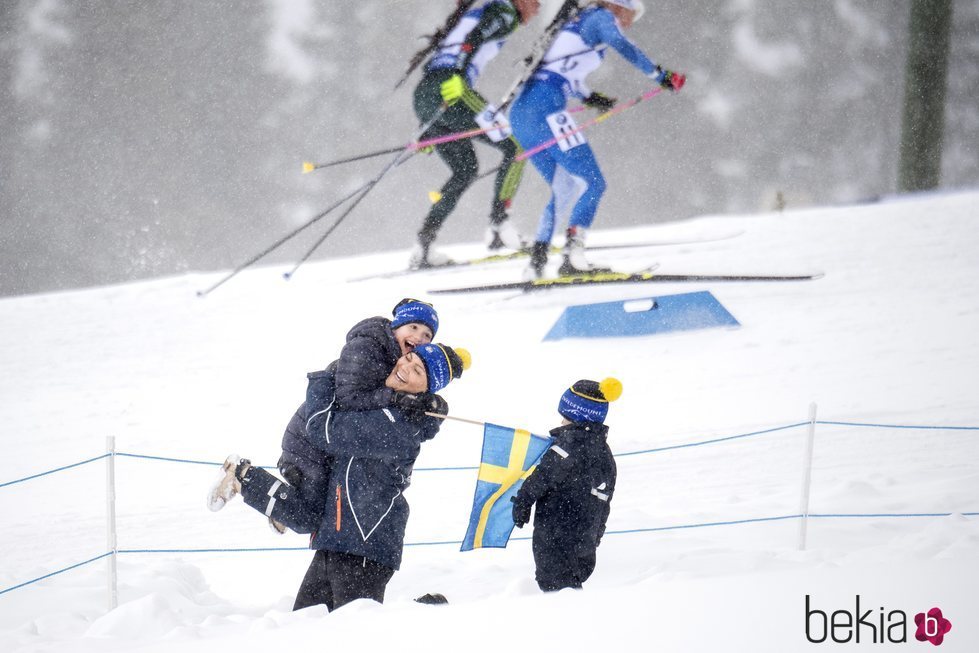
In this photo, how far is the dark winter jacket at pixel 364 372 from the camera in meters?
1.99

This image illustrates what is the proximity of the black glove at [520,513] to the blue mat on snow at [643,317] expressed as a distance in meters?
2.35

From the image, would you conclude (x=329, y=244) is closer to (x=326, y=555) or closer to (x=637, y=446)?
(x=637, y=446)

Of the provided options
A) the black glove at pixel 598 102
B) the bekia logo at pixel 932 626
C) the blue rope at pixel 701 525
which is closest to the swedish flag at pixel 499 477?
the blue rope at pixel 701 525

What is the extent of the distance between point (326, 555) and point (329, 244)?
39.9 ft

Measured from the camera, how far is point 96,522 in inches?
127

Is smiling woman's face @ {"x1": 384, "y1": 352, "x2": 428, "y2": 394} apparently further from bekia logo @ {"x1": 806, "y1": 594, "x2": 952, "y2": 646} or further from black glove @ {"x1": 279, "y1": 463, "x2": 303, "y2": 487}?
bekia logo @ {"x1": 806, "y1": 594, "x2": 952, "y2": 646}

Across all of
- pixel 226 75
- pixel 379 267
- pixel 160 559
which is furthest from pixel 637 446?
pixel 226 75

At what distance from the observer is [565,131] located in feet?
15.6

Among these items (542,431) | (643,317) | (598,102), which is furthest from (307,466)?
(598,102)

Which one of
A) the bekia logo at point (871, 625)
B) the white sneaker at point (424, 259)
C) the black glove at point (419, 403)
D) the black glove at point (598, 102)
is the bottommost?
the bekia logo at point (871, 625)

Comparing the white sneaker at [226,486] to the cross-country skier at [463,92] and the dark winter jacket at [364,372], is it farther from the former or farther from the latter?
the cross-country skier at [463,92]

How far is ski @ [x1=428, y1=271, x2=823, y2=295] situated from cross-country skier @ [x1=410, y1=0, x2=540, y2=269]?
0.52 m

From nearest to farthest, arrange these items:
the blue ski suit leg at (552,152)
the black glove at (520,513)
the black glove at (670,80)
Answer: the black glove at (520,513), the black glove at (670,80), the blue ski suit leg at (552,152)

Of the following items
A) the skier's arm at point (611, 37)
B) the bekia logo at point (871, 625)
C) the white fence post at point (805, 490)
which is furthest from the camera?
the skier's arm at point (611, 37)
